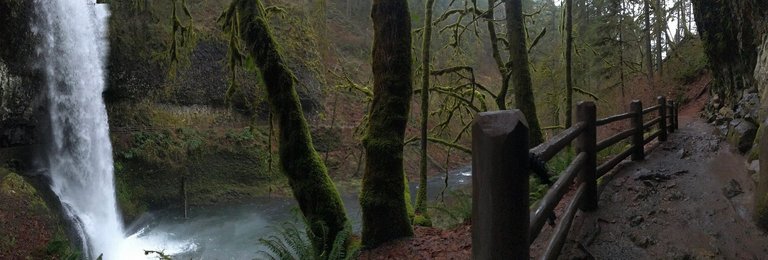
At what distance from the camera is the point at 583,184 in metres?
3.86

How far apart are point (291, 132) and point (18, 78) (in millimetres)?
14246

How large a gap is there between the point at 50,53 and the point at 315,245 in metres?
15.5

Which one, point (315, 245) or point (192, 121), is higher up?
point (192, 121)

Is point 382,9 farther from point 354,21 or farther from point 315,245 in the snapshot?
point 354,21

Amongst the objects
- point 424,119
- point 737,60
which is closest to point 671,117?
point 737,60

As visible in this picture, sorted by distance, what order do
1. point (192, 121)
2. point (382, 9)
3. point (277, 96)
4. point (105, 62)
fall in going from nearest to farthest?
point (382, 9)
point (277, 96)
point (105, 62)
point (192, 121)

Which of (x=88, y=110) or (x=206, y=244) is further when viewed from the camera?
(x=88, y=110)

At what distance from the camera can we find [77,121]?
15.9 m

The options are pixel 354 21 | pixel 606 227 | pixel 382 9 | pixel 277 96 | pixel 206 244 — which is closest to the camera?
pixel 606 227

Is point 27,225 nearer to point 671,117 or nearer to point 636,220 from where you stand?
point 636,220

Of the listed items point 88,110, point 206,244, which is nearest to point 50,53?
point 88,110

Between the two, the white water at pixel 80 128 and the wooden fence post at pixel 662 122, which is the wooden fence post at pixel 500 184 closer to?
the wooden fence post at pixel 662 122

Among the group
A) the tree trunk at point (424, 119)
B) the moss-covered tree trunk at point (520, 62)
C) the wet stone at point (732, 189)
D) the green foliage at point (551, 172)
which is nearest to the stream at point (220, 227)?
the tree trunk at point (424, 119)

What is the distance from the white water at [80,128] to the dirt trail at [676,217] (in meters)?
12.8
